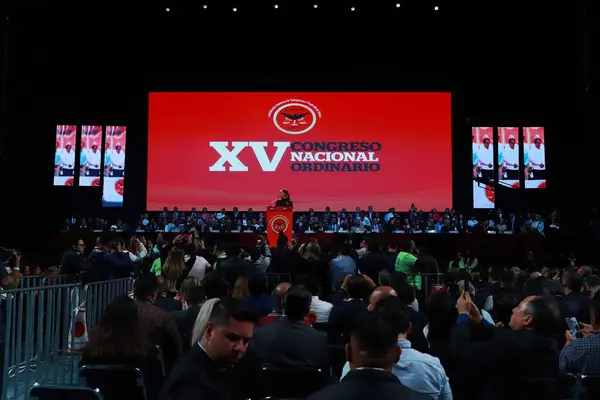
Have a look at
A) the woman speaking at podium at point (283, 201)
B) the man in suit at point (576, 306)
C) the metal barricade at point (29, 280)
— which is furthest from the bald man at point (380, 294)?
the woman speaking at podium at point (283, 201)

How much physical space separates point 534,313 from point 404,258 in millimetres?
4887

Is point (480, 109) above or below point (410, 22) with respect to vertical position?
below

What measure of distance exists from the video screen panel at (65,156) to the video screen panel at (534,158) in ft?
43.3

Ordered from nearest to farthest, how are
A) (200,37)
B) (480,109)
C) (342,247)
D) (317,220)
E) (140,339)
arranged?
(140,339)
(342,247)
(317,220)
(200,37)
(480,109)

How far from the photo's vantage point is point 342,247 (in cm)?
775

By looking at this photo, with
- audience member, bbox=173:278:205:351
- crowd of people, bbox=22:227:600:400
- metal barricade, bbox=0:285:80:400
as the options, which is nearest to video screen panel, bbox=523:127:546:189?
crowd of people, bbox=22:227:600:400

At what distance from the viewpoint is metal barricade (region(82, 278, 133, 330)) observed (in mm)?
5793

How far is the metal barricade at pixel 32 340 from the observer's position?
4386mm

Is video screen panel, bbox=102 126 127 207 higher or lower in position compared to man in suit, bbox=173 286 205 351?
higher

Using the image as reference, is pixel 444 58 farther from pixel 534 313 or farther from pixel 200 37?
pixel 534 313

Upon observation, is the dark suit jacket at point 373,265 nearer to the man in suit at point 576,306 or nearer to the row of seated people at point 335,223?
the man in suit at point 576,306

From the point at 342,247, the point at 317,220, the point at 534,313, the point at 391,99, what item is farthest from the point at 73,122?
the point at 534,313

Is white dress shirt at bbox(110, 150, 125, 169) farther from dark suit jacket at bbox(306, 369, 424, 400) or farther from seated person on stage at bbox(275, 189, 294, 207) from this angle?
dark suit jacket at bbox(306, 369, 424, 400)

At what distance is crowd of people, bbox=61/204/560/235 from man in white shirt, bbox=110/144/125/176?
1.95m
